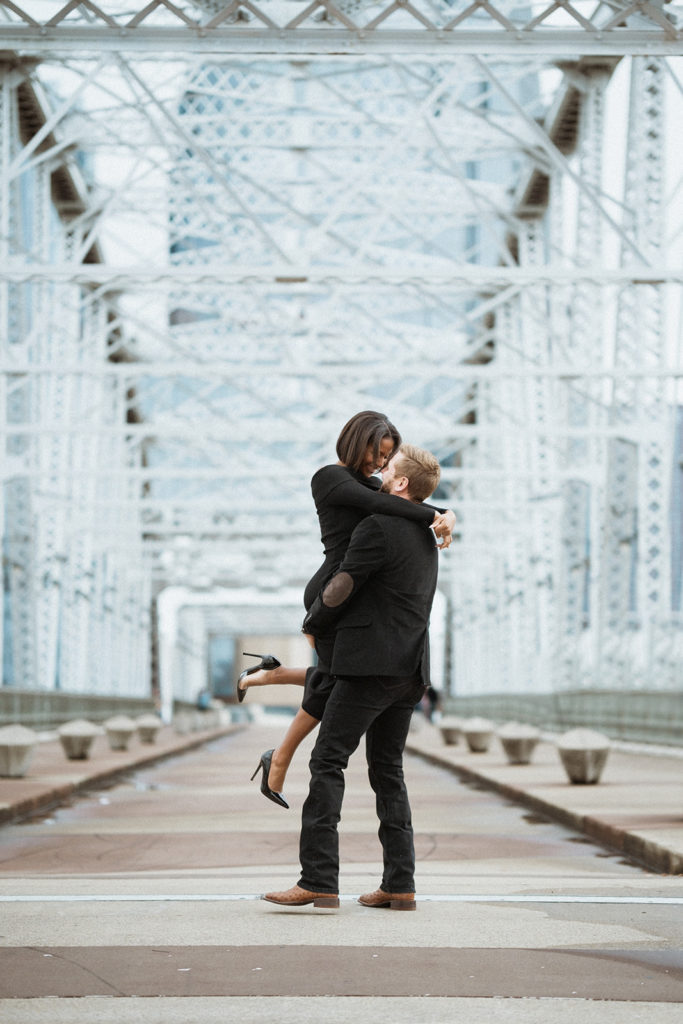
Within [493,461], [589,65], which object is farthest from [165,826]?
[493,461]

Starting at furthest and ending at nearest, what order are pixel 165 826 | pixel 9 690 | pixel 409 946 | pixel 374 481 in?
pixel 9 690 < pixel 165 826 < pixel 374 481 < pixel 409 946

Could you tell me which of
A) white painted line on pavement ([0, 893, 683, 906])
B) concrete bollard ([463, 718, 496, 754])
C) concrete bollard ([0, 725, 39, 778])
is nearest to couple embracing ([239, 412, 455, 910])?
white painted line on pavement ([0, 893, 683, 906])

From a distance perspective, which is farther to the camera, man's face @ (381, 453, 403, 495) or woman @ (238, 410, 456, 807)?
man's face @ (381, 453, 403, 495)

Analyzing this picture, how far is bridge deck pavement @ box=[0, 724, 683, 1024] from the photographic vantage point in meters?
3.88

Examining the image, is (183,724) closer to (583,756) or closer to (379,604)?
(583,756)

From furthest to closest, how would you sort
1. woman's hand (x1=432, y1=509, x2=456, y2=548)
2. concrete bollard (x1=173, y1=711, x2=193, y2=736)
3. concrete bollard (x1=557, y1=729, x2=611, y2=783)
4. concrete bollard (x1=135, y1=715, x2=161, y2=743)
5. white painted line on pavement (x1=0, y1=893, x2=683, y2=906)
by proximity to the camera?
concrete bollard (x1=173, y1=711, x2=193, y2=736) < concrete bollard (x1=135, y1=715, x2=161, y2=743) < concrete bollard (x1=557, y1=729, x2=611, y2=783) < white painted line on pavement (x1=0, y1=893, x2=683, y2=906) < woman's hand (x1=432, y1=509, x2=456, y2=548)

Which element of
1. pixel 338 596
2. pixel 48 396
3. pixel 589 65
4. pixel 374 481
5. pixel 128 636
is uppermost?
pixel 589 65

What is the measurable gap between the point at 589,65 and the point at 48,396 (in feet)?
53.3

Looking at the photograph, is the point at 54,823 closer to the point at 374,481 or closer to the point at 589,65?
the point at 374,481

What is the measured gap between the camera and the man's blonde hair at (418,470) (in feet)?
18.2

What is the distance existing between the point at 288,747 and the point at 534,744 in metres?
14.1

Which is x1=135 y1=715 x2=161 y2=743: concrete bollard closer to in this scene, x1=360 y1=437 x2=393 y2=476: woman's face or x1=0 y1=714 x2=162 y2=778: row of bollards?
x1=0 y1=714 x2=162 y2=778: row of bollards

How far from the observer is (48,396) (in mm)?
37031

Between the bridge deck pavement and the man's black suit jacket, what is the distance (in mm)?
900
